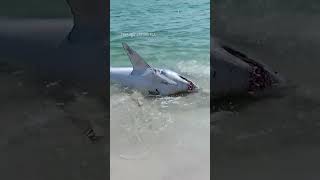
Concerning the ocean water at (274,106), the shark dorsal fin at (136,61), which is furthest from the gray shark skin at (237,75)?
the shark dorsal fin at (136,61)

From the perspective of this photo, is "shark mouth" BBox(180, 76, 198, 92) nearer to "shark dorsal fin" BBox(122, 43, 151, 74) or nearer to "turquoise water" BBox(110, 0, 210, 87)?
"turquoise water" BBox(110, 0, 210, 87)

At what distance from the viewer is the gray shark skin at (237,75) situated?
147 centimetres

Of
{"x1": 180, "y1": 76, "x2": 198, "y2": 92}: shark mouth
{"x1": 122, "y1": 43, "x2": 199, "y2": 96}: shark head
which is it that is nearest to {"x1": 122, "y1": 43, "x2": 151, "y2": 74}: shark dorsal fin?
{"x1": 122, "y1": 43, "x2": 199, "y2": 96}: shark head

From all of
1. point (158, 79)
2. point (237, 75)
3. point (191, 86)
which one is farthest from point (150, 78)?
point (237, 75)

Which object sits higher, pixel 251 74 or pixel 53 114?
Answer: pixel 251 74

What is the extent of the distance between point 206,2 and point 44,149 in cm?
72

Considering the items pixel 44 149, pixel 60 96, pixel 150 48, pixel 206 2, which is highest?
pixel 206 2

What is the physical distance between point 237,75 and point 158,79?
0.27m

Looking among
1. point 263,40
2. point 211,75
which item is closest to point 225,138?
point 211,75

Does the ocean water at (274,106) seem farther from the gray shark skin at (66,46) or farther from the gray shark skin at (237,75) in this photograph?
the gray shark skin at (66,46)

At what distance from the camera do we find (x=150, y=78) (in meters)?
1.51

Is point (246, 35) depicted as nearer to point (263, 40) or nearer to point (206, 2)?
point (263, 40)

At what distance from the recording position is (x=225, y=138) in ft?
4.79

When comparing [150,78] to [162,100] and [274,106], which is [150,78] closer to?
[162,100]
